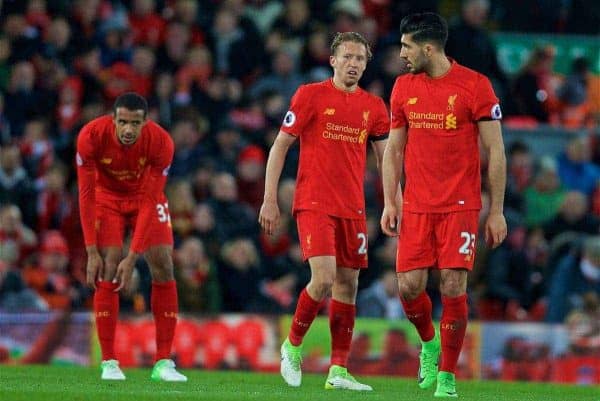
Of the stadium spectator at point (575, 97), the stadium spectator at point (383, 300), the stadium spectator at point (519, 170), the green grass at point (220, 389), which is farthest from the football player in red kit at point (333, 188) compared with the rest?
the stadium spectator at point (575, 97)

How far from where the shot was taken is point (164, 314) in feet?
39.4

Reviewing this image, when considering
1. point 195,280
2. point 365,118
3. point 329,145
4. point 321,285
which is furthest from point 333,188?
point 195,280

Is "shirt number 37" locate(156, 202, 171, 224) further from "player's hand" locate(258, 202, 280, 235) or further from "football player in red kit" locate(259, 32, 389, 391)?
"player's hand" locate(258, 202, 280, 235)

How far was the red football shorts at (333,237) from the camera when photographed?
35.8 ft

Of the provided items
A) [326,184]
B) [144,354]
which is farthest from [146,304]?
[326,184]

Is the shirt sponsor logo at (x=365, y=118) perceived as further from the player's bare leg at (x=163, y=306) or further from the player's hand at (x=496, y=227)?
the player's bare leg at (x=163, y=306)

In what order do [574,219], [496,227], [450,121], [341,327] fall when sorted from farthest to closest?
[574,219], [341,327], [450,121], [496,227]

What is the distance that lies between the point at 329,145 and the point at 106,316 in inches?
87.3

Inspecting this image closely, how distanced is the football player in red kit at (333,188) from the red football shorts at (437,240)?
729mm

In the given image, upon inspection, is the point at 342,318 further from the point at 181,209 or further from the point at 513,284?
the point at 513,284

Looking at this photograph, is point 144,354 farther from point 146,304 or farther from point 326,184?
point 326,184

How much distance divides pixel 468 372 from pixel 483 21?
677cm

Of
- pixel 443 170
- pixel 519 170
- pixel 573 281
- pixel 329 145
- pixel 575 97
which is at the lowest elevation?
pixel 573 281

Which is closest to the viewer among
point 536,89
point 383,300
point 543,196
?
point 383,300
